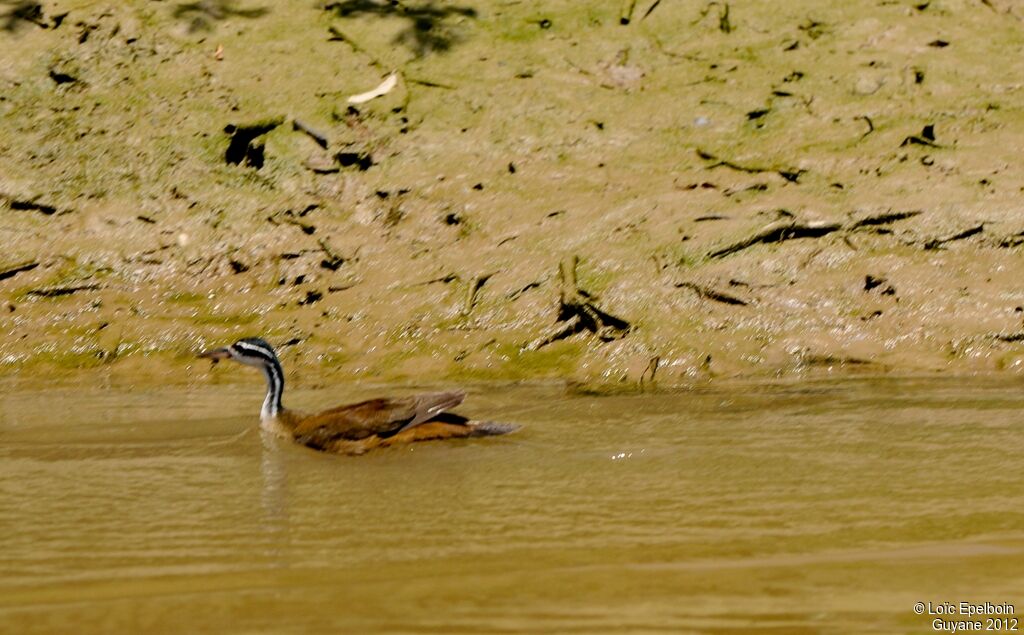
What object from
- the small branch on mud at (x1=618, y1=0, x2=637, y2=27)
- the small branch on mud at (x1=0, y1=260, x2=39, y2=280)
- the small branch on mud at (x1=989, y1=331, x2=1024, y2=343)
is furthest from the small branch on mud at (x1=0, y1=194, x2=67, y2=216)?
the small branch on mud at (x1=989, y1=331, x2=1024, y2=343)

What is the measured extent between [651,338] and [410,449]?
6.76 ft

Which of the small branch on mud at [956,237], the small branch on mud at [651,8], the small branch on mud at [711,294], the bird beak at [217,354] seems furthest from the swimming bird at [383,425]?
the small branch on mud at [651,8]

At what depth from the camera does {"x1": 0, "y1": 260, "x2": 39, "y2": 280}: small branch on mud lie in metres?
9.83

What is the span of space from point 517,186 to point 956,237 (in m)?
3.07

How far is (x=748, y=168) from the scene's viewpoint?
9961mm

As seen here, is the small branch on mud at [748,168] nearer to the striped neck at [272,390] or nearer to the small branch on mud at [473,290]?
the small branch on mud at [473,290]

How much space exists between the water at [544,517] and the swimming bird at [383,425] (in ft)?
0.27

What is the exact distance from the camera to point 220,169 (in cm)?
1052

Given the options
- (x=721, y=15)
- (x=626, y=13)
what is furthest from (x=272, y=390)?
(x=721, y=15)

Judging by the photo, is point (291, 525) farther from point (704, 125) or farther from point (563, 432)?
point (704, 125)

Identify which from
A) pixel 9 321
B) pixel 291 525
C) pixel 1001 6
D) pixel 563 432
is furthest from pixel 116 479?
pixel 1001 6

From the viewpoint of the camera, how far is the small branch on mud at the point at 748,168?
9820 millimetres

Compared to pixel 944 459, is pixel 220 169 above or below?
below

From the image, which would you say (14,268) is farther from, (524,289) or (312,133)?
(524,289)
